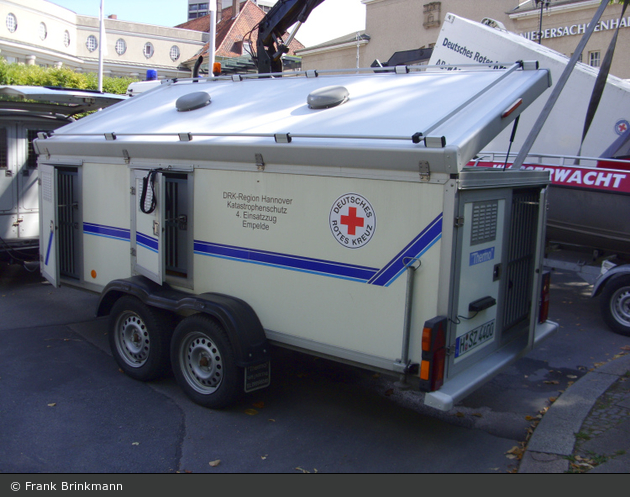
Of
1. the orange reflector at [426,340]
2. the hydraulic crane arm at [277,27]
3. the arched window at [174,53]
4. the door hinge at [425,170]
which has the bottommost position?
the orange reflector at [426,340]

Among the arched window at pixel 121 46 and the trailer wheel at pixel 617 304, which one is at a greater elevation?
the arched window at pixel 121 46

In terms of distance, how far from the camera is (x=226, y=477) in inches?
164

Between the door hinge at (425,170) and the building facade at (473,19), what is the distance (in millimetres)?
16714

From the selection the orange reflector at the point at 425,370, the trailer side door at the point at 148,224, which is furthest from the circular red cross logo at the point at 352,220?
the trailer side door at the point at 148,224

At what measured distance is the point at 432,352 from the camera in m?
3.99

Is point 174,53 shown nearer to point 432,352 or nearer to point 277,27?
Answer: point 277,27

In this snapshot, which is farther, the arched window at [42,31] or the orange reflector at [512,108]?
the arched window at [42,31]

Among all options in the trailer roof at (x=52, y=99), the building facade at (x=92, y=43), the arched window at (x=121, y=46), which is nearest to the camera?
the trailer roof at (x=52, y=99)

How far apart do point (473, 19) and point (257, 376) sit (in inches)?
1109

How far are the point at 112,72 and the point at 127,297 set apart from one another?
53.8 meters

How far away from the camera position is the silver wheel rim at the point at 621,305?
7602mm

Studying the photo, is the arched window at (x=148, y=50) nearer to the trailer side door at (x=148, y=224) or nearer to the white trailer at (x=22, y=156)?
the white trailer at (x=22, y=156)

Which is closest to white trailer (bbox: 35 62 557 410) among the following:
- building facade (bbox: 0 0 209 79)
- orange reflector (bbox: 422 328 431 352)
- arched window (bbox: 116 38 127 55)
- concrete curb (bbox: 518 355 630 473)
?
orange reflector (bbox: 422 328 431 352)

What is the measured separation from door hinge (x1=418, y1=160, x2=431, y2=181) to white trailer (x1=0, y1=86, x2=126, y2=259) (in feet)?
23.2
